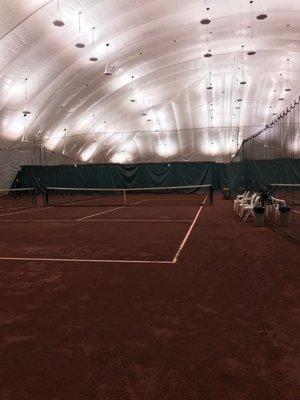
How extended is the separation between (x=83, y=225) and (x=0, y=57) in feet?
47.0

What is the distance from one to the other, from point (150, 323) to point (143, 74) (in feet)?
88.0

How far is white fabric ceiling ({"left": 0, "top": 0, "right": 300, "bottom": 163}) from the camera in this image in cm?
1966

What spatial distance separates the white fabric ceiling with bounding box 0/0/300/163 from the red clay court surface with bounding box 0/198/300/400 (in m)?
15.7

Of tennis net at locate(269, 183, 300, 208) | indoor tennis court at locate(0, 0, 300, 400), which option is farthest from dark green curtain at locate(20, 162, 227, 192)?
tennis net at locate(269, 183, 300, 208)

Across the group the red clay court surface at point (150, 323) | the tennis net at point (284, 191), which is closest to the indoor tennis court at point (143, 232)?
the red clay court surface at point (150, 323)

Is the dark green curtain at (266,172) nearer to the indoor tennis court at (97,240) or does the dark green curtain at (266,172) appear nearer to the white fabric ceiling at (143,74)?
the indoor tennis court at (97,240)

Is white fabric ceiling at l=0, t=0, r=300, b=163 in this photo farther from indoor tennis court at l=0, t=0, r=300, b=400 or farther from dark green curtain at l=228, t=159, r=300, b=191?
dark green curtain at l=228, t=159, r=300, b=191

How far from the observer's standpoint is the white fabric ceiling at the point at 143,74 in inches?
774

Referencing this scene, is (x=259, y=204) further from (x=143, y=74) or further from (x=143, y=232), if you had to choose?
(x=143, y=74)

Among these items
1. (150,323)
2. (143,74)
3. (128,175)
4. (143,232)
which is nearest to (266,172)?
(143,232)

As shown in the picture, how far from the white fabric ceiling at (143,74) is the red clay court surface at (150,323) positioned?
15.7 metres

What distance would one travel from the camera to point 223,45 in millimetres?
25484

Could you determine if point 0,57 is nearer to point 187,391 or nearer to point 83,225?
point 83,225

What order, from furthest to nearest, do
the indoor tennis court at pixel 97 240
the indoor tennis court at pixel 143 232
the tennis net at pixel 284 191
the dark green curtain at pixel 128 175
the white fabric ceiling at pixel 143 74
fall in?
the dark green curtain at pixel 128 175 < the white fabric ceiling at pixel 143 74 < the tennis net at pixel 284 191 < the indoor tennis court at pixel 97 240 < the indoor tennis court at pixel 143 232
